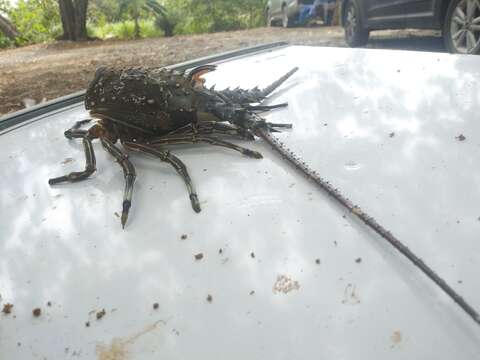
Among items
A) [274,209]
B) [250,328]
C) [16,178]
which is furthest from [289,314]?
[16,178]

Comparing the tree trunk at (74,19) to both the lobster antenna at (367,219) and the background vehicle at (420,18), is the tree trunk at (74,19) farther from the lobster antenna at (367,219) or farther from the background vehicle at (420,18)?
the lobster antenna at (367,219)

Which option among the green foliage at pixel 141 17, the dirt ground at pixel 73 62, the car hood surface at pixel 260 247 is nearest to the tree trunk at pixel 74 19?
the dirt ground at pixel 73 62

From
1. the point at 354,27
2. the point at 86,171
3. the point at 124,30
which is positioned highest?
the point at 354,27

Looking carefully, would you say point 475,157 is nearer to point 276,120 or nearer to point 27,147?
point 276,120

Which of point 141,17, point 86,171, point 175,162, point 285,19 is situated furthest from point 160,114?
point 141,17

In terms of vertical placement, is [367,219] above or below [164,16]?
below

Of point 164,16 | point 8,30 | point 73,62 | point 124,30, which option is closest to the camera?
point 73,62

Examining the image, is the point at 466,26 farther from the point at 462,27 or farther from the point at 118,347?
the point at 118,347
